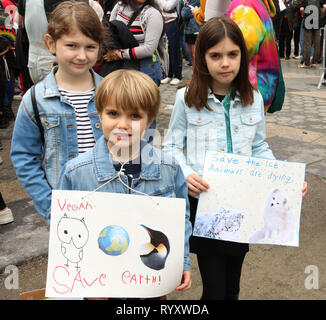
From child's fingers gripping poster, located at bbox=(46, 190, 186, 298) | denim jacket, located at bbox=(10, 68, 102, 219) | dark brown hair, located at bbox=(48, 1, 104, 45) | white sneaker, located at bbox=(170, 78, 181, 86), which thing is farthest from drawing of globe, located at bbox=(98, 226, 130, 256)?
white sneaker, located at bbox=(170, 78, 181, 86)

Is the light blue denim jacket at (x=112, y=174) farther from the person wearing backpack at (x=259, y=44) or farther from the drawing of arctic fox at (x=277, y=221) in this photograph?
the person wearing backpack at (x=259, y=44)

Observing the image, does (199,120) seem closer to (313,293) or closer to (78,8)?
(78,8)

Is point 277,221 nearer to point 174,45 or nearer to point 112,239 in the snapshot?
point 112,239

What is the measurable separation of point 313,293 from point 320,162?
2348 mm

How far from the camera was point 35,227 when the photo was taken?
12.3 ft

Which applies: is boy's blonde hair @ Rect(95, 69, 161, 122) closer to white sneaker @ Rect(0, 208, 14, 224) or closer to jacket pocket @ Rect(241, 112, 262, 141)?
jacket pocket @ Rect(241, 112, 262, 141)

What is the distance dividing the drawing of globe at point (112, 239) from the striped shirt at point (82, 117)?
0.72 meters

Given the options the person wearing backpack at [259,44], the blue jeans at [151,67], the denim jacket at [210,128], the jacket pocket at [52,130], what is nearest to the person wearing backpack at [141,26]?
the blue jeans at [151,67]

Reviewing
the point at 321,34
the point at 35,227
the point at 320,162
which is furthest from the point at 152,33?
the point at 321,34

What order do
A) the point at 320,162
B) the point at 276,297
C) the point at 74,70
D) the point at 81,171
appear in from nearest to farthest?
the point at 81,171 < the point at 74,70 < the point at 276,297 < the point at 320,162

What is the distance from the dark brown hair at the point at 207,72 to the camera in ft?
6.98

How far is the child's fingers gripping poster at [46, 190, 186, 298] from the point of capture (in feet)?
5.19

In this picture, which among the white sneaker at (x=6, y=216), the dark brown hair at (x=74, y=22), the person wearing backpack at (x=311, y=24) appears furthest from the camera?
the person wearing backpack at (x=311, y=24)

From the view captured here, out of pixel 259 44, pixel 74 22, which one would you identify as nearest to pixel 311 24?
pixel 259 44
